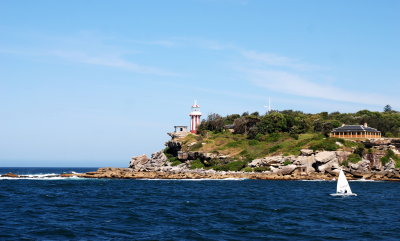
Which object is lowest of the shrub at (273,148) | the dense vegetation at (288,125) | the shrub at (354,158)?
the shrub at (354,158)

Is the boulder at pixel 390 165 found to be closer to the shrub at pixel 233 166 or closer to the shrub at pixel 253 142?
the shrub at pixel 233 166

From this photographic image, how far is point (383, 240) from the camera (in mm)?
28094

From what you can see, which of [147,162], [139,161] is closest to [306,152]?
[147,162]

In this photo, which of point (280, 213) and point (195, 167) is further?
point (195, 167)

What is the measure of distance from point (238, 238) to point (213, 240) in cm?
164

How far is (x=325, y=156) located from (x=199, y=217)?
56349 millimetres

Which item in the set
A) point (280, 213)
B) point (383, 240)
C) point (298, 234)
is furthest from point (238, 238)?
point (280, 213)

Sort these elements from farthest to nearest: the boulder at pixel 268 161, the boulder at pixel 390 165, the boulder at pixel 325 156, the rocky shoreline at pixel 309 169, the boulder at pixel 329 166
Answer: the boulder at pixel 268 161, the boulder at pixel 390 165, the boulder at pixel 325 156, the boulder at pixel 329 166, the rocky shoreline at pixel 309 169

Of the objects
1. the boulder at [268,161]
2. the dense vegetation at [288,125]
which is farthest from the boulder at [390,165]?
the boulder at [268,161]

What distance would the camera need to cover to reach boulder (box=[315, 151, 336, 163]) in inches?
3462

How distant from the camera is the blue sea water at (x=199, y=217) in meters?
29.5

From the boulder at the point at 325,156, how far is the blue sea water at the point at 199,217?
112 ft

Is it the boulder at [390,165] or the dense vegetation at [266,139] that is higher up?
the dense vegetation at [266,139]

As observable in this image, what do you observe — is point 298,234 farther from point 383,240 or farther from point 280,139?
point 280,139
